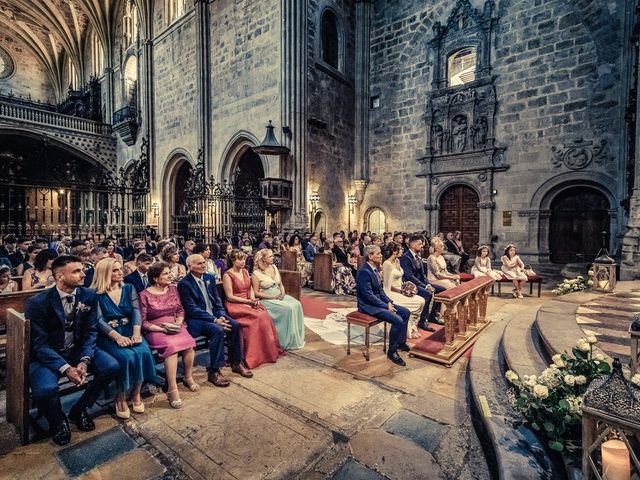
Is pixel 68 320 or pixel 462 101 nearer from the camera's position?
pixel 68 320

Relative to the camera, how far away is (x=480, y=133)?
495 inches

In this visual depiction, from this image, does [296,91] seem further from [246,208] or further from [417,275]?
[417,275]

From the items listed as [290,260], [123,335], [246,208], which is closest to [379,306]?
[123,335]

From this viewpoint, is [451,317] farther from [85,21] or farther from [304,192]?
[85,21]

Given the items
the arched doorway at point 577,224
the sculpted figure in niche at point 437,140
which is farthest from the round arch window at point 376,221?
the arched doorway at point 577,224

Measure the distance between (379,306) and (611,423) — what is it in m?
2.91

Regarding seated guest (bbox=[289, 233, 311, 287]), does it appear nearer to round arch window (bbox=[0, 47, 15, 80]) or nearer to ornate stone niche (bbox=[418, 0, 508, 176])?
ornate stone niche (bbox=[418, 0, 508, 176])

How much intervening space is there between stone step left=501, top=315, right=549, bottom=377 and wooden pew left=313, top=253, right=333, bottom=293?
4371 mm

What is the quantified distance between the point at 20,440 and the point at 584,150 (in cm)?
1389

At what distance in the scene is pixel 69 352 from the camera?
2936mm

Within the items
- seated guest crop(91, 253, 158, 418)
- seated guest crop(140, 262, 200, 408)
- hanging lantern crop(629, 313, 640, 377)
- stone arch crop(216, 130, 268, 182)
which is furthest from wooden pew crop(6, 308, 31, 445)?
stone arch crop(216, 130, 268, 182)

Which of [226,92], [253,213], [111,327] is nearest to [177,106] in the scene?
[226,92]

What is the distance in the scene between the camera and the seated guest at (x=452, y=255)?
9375 millimetres

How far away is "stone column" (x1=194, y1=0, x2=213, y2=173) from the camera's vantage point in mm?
15133
